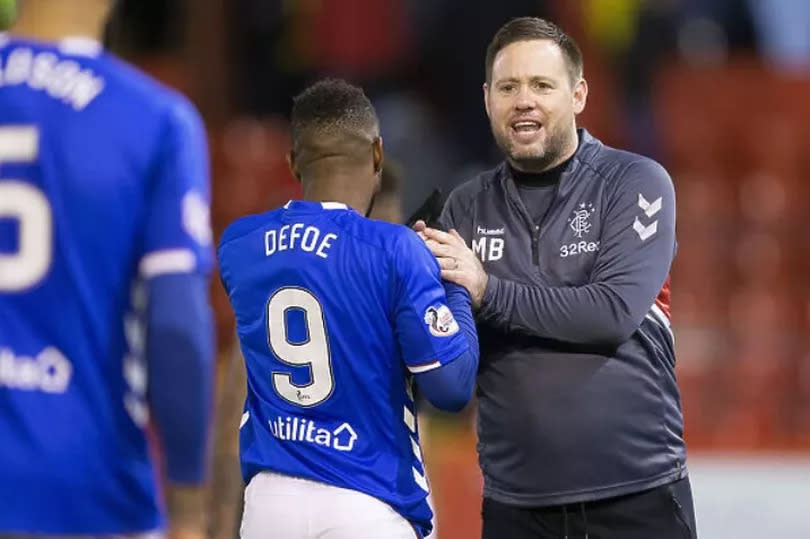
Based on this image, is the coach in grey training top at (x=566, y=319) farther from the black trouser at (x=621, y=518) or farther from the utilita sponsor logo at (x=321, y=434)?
the utilita sponsor logo at (x=321, y=434)

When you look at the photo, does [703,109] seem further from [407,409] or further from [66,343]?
[66,343]

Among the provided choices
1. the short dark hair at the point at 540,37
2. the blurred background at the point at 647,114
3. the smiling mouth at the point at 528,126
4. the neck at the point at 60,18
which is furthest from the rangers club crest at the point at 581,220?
the blurred background at the point at 647,114

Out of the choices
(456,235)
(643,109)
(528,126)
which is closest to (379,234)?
(456,235)

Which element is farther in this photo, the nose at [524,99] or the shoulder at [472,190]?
the shoulder at [472,190]

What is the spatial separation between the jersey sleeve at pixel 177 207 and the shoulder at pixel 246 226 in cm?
93

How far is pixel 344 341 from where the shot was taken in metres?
3.82

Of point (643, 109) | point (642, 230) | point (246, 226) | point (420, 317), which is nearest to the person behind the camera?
point (420, 317)

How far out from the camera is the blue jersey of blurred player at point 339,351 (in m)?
3.81

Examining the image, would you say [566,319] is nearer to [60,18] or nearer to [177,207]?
[177,207]

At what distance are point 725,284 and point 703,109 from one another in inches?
60.4

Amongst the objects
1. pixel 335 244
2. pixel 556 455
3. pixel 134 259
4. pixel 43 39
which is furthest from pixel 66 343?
pixel 556 455

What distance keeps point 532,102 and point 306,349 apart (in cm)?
96

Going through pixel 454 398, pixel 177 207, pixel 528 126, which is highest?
pixel 528 126

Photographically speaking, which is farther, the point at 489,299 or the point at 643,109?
the point at 643,109
